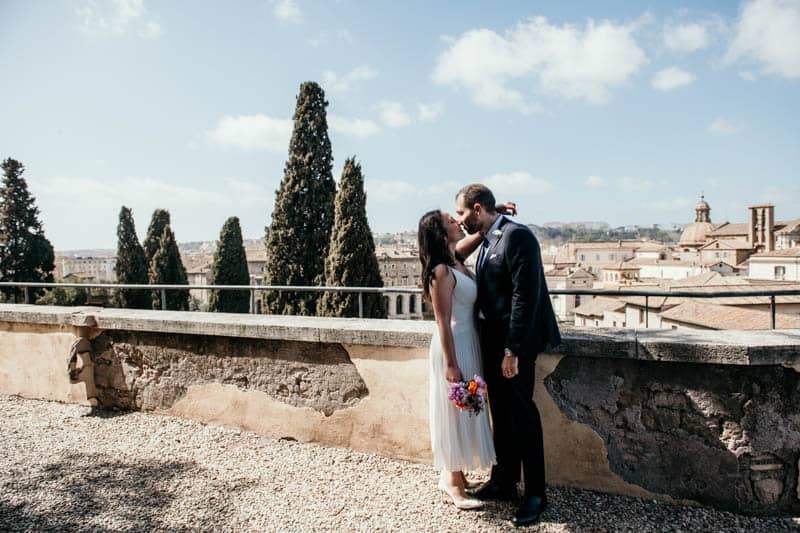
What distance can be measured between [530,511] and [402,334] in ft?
3.99

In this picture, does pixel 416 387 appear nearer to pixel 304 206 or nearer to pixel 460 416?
pixel 460 416

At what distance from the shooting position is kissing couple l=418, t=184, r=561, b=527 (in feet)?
8.23

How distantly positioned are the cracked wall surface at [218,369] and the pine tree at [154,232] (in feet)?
107

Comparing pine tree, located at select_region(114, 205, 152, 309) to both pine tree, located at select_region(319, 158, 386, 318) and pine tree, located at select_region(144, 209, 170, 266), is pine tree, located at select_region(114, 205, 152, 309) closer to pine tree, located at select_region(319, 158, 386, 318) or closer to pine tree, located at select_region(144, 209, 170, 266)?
pine tree, located at select_region(144, 209, 170, 266)

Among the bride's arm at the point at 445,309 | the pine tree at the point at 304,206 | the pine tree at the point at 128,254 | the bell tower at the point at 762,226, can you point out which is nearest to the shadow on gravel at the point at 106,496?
the bride's arm at the point at 445,309

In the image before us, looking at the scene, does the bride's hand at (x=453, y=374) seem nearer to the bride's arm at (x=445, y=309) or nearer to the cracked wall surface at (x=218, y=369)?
the bride's arm at (x=445, y=309)

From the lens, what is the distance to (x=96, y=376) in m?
4.29

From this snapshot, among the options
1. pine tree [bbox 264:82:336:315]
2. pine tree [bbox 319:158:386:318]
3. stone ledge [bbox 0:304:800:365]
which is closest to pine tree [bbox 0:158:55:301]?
pine tree [bbox 264:82:336:315]

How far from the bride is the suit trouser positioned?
0.28 feet

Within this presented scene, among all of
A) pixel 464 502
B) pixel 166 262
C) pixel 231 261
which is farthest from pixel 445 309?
pixel 166 262

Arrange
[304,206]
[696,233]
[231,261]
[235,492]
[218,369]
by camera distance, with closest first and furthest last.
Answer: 1. [235,492]
2. [218,369]
3. [304,206]
4. [231,261]
5. [696,233]

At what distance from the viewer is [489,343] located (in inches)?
108

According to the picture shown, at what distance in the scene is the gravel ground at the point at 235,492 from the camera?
254cm

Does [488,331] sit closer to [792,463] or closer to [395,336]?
[395,336]
